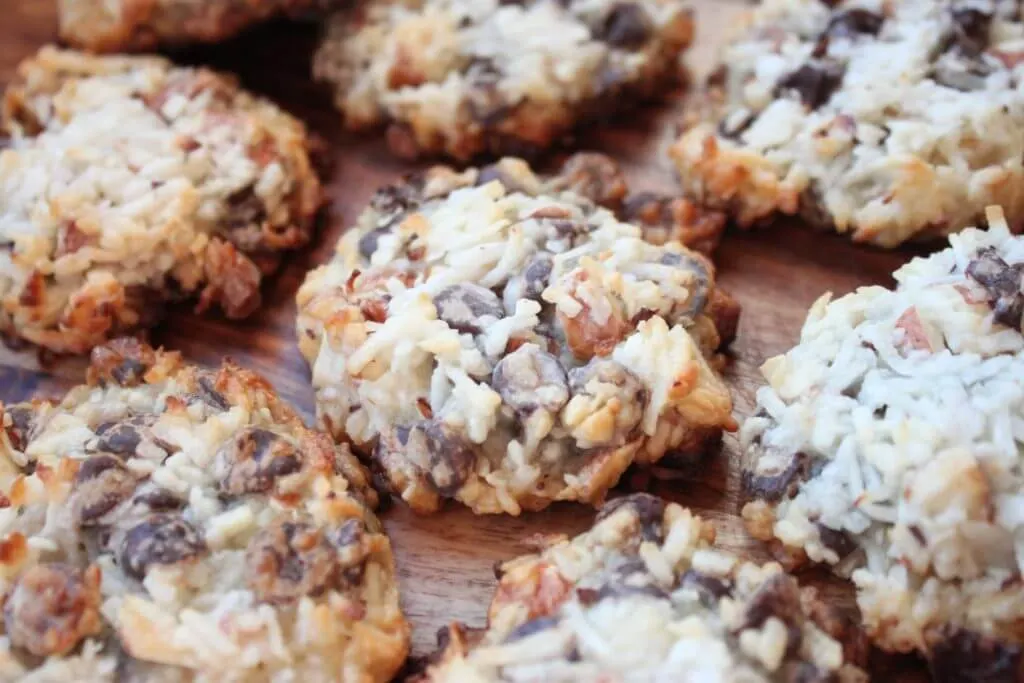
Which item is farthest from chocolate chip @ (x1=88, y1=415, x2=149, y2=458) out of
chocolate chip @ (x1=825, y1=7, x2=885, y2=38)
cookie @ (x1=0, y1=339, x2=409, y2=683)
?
chocolate chip @ (x1=825, y1=7, x2=885, y2=38)

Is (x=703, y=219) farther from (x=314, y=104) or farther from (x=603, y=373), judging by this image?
(x=314, y=104)

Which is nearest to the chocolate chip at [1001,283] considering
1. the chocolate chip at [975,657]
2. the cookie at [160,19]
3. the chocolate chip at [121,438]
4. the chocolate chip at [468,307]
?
the chocolate chip at [975,657]

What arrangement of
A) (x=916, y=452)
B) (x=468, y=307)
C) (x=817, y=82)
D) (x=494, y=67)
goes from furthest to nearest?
(x=494, y=67)
(x=817, y=82)
(x=468, y=307)
(x=916, y=452)

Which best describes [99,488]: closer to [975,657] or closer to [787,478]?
[787,478]

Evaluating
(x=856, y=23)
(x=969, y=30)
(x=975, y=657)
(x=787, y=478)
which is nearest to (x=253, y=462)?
(x=787, y=478)

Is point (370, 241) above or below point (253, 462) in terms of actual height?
above

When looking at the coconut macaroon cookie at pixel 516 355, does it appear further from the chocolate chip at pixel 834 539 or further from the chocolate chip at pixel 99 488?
the chocolate chip at pixel 99 488
